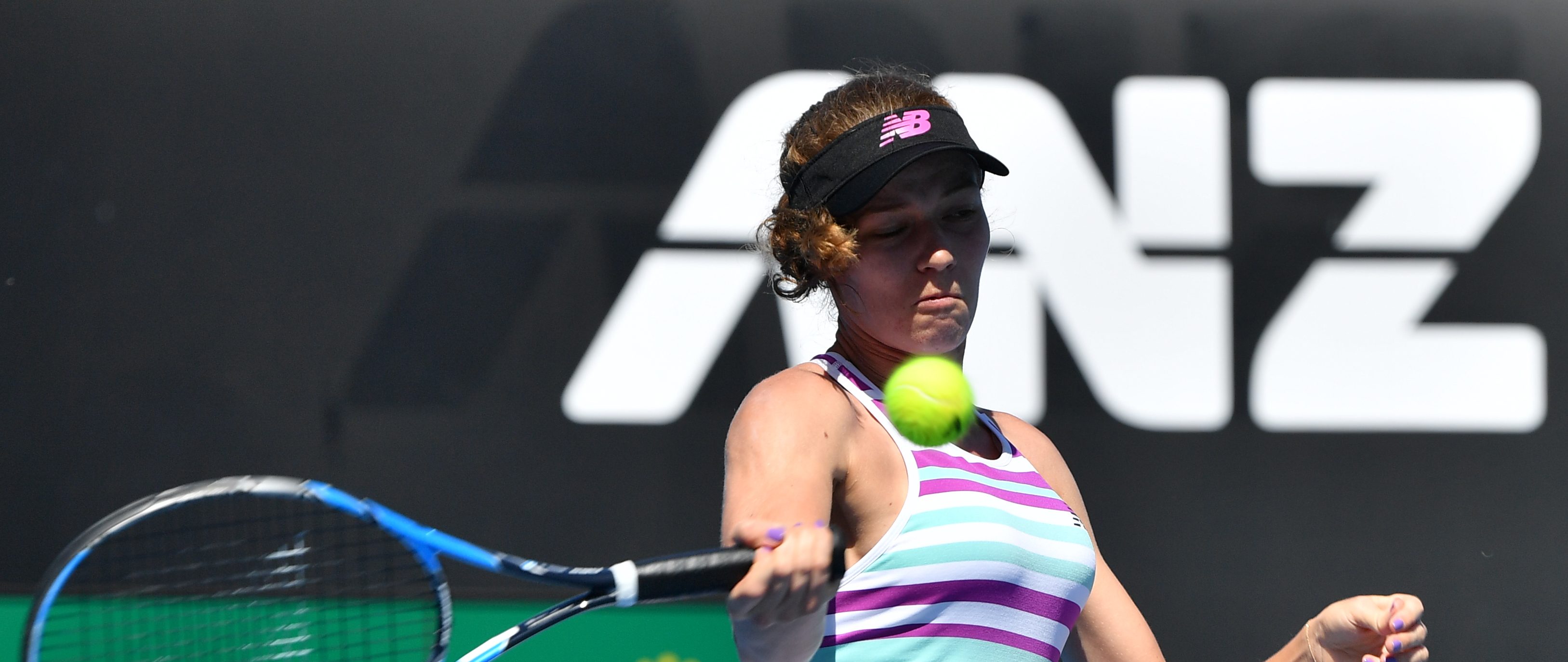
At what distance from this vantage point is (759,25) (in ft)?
8.75

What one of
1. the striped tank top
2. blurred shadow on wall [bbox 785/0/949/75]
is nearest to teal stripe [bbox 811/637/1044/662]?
the striped tank top

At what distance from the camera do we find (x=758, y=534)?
107 centimetres

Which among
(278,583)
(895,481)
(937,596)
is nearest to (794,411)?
(895,481)

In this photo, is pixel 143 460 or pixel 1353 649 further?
pixel 143 460

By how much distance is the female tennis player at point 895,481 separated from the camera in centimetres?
115

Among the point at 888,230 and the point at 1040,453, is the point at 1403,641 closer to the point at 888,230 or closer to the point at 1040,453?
the point at 1040,453

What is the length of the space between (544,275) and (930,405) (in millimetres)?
1542

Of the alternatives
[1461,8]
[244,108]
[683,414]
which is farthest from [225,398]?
[1461,8]

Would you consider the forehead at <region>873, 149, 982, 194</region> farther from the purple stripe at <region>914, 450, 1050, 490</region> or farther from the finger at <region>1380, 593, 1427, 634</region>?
the finger at <region>1380, 593, 1427, 634</region>

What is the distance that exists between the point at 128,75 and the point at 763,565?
88.3 inches

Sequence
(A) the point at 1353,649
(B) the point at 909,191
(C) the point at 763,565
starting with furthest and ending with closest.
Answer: (A) the point at 1353,649, (B) the point at 909,191, (C) the point at 763,565

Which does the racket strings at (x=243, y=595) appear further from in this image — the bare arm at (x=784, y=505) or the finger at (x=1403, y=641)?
the finger at (x=1403, y=641)

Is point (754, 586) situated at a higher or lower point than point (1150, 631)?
Answer: higher

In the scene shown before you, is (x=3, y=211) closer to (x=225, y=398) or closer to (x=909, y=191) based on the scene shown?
(x=225, y=398)
